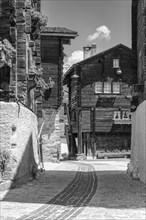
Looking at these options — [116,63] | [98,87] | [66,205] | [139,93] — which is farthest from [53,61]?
[66,205]

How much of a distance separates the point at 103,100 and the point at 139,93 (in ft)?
58.5

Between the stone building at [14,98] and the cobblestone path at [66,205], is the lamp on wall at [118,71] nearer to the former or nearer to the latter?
the stone building at [14,98]

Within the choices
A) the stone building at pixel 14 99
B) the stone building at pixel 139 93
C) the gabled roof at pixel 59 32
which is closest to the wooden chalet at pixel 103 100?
the gabled roof at pixel 59 32

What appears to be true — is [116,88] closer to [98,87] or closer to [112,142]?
[98,87]

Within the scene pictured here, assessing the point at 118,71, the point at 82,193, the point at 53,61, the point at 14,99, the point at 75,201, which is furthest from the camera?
the point at 118,71

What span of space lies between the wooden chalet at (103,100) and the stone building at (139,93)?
1544 cm

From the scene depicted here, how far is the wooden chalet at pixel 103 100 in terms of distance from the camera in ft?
121

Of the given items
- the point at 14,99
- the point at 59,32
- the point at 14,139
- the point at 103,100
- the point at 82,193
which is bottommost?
the point at 82,193

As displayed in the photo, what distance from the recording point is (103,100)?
37.0m

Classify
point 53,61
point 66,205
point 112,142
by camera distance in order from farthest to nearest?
point 112,142
point 53,61
point 66,205

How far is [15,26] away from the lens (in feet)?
46.7

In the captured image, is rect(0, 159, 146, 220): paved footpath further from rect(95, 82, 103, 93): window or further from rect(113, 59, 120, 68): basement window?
rect(113, 59, 120, 68): basement window

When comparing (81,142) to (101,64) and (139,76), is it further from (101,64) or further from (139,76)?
(139,76)

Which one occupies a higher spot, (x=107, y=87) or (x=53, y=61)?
(x=53, y=61)
